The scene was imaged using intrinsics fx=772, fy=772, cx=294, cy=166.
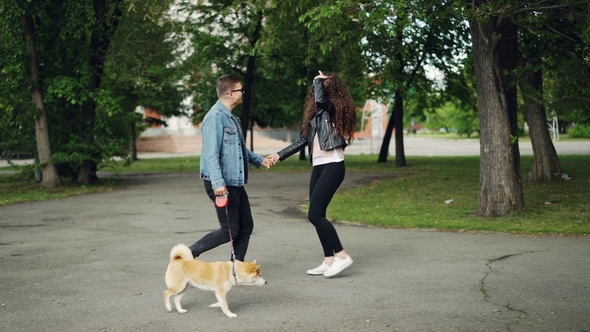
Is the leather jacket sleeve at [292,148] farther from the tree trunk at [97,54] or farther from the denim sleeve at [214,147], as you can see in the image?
the tree trunk at [97,54]

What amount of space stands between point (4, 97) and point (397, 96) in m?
17.0

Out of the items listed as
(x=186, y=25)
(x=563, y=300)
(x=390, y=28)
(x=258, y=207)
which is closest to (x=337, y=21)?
(x=390, y=28)

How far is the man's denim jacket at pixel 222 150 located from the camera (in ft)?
22.8

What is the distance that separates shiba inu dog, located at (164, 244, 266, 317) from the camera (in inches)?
242

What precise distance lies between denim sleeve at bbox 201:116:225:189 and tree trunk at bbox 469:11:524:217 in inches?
283

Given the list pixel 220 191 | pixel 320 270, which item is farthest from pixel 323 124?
pixel 320 270

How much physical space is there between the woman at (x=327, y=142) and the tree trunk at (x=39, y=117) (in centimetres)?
1360

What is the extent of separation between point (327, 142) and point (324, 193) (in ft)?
1.70

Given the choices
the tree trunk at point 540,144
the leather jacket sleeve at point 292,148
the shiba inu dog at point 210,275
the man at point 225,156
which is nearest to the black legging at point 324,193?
the leather jacket sleeve at point 292,148

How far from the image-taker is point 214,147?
697cm

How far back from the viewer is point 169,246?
10203mm

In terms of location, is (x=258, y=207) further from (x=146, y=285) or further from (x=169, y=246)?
(x=146, y=285)

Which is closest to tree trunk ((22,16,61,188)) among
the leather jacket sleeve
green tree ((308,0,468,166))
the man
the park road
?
green tree ((308,0,468,166))

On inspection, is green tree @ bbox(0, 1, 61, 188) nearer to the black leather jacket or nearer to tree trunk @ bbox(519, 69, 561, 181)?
the black leather jacket
